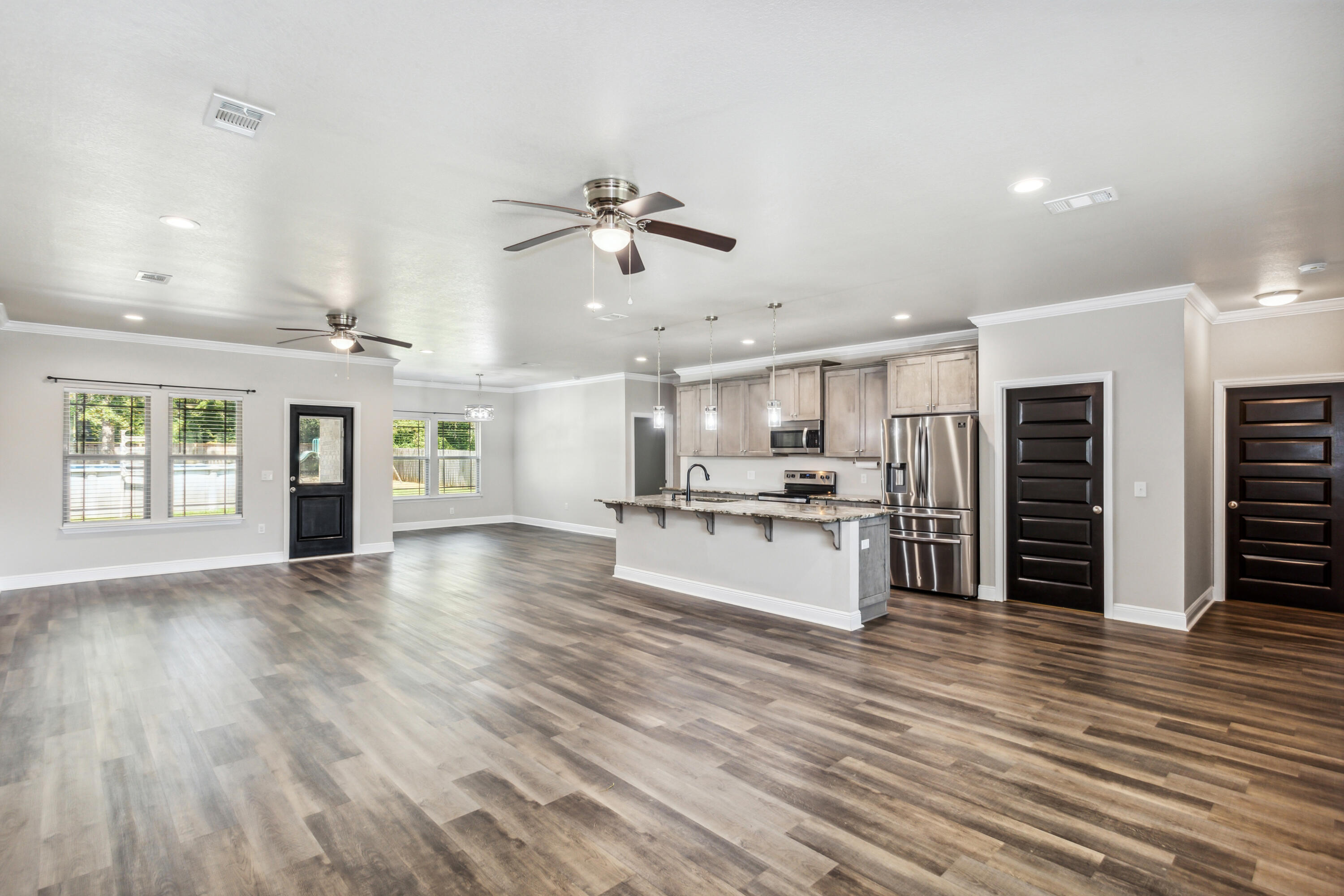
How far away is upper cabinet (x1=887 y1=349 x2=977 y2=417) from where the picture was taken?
6.29m

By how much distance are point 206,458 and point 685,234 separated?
7269 millimetres

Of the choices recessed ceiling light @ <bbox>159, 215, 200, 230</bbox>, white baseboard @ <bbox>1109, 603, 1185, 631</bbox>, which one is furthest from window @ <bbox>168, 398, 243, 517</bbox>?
white baseboard @ <bbox>1109, 603, 1185, 631</bbox>

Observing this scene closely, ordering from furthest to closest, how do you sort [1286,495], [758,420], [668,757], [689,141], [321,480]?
[758,420] < [321,480] < [1286,495] < [668,757] < [689,141]

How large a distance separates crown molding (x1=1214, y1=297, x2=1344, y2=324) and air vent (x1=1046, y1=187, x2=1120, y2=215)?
371 centimetres

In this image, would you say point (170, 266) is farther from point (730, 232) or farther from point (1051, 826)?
point (1051, 826)

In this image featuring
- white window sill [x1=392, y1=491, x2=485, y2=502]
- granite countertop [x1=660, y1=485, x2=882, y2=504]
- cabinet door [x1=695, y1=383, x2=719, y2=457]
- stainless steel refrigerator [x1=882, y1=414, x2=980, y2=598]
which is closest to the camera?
stainless steel refrigerator [x1=882, y1=414, x2=980, y2=598]

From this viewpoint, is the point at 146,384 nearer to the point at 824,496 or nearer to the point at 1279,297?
the point at 824,496

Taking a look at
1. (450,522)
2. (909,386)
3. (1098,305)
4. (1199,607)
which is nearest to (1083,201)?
(1098,305)

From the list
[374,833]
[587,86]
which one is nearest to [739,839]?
[374,833]

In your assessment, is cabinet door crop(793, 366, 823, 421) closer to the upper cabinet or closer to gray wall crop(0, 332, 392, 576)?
the upper cabinet

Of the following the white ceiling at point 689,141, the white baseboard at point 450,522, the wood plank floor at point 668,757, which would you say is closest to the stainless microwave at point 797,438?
the wood plank floor at point 668,757

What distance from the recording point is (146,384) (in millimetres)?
7109

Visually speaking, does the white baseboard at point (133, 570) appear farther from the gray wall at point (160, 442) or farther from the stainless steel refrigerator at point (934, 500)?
the stainless steel refrigerator at point (934, 500)

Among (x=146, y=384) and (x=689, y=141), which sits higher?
(x=689, y=141)
